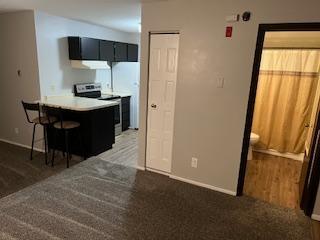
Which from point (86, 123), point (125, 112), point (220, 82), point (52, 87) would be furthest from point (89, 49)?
point (220, 82)

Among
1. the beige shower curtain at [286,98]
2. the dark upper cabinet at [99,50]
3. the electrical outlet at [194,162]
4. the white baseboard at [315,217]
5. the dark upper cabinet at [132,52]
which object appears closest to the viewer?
the white baseboard at [315,217]

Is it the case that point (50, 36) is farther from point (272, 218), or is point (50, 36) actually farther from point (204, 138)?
point (272, 218)

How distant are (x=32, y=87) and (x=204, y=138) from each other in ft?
9.61

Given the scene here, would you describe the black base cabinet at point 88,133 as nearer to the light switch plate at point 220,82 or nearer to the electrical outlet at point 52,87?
the electrical outlet at point 52,87

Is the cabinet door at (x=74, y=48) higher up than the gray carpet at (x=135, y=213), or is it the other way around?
the cabinet door at (x=74, y=48)

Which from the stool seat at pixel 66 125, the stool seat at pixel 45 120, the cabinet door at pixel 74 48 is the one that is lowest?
the stool seat at pixel 66 125

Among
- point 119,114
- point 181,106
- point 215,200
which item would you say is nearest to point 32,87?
point 119,114

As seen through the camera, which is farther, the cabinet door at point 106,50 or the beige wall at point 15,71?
the cabinet door at point 106,50

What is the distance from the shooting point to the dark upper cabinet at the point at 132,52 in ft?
17.6

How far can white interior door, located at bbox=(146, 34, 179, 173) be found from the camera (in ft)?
9.88

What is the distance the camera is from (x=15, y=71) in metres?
3.99

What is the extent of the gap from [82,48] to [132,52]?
5.16ft

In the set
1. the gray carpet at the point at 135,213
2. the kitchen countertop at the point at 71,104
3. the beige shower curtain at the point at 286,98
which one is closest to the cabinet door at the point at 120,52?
the kitchen countertop at the point at 71,104

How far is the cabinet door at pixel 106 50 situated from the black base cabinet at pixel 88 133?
3.81ft
